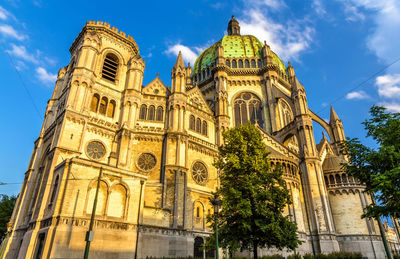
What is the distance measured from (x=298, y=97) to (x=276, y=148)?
9.79m

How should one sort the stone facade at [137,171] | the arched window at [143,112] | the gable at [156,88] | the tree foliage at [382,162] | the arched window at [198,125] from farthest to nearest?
the arched window at [198,125] < the gable at [156,88] < the arched window at [143,112] < the stone facade at [137,171] < the tree foliage at [382,162]

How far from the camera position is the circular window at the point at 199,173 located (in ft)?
96.1

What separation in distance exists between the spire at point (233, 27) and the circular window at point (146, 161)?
4878 cm

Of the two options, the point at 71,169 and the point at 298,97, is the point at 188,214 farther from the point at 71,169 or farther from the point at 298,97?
the point at 298,97

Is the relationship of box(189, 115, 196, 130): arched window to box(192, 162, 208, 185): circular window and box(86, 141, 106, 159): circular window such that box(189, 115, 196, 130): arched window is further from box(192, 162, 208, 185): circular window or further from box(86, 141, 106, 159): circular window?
box(86, 141, 106, 159): circular window

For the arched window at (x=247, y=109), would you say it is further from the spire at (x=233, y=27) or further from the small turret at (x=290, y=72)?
the spire at (x=233, y=27)

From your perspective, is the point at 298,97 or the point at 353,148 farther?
the point at 298,97

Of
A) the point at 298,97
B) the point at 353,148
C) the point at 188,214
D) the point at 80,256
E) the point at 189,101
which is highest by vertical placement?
the point at 298,97

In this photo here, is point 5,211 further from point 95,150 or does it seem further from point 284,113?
point 284,113

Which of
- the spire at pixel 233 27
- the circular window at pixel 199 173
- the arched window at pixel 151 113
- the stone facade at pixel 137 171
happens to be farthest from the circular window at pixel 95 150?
the spire at pixel 233 27

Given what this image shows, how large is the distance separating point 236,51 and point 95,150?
123 ft

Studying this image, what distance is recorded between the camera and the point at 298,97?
40594mm

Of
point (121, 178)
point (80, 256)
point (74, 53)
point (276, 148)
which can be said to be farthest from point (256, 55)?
point (80, 256)

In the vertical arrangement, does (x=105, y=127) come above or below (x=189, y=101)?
below
